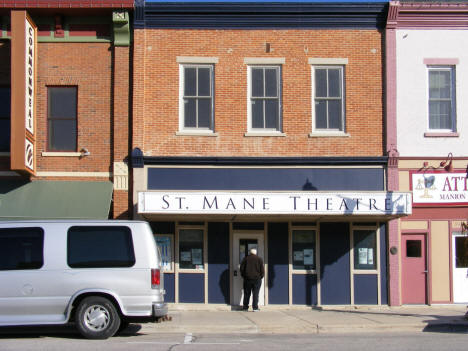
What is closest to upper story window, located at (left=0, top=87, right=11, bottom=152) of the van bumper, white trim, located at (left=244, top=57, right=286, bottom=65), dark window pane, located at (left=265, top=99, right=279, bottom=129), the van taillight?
white trim, located at (left=244, top=57, right=286, bottom=65)

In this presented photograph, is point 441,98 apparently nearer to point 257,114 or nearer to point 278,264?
point 257,114

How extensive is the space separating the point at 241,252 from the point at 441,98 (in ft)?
22.6

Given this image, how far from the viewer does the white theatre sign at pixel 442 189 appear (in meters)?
16.8

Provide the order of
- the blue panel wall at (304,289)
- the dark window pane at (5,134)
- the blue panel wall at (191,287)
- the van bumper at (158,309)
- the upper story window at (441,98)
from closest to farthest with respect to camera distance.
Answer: the van bumper at (158,309), the blue panel wall at (191,287), the blue panel wall at (304,289), the dark window pane at (5,134), the upper story window at (441,98)

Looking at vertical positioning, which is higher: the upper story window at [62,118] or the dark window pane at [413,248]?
the upper story window at [62,118]

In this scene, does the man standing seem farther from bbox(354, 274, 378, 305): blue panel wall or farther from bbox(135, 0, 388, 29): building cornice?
bbox(135, 0, 388, 29): building cornice

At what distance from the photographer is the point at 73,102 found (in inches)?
671

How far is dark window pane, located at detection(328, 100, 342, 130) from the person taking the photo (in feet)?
56.3

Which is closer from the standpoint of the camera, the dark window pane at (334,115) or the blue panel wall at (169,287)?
the blue panel wall at (169,287)

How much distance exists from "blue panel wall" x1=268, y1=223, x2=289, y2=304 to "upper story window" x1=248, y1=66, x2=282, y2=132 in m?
2.73

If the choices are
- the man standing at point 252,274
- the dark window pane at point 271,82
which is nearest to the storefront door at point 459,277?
the man standing at point 252,274

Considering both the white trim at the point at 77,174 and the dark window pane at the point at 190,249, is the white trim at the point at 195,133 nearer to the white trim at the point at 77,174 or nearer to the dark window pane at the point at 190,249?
the white trim at the point at 77,174

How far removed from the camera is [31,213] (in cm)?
1568

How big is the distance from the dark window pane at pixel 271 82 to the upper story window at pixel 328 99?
1031mm
